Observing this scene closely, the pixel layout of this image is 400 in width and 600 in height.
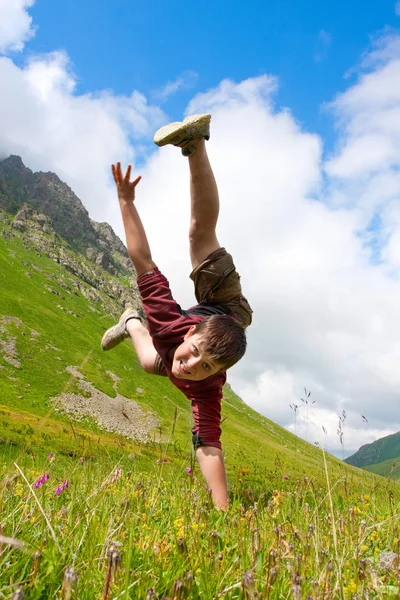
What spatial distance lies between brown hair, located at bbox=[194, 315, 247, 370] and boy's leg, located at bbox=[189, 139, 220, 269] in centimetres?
170

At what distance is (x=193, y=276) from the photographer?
7020mm

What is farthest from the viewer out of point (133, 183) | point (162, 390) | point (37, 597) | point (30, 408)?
point (162, 390)

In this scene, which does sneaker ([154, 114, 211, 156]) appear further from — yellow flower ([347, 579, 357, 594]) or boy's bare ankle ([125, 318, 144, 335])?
yellow flower ([347, 579, 357, 594])

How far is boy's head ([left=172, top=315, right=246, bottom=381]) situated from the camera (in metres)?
5.18

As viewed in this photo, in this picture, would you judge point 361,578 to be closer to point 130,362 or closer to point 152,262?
point 152,262

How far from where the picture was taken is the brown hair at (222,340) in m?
5.17

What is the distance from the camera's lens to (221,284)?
7020mm

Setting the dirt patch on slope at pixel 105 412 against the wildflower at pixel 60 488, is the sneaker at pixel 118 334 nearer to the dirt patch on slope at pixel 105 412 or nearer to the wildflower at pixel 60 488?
the wildflower at pixel 60 488

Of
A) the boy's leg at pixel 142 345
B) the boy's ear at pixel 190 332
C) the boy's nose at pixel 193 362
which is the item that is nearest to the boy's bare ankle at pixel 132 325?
the boy's leg at pixel 142 345

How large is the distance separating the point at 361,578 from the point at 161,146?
6032 millimetres

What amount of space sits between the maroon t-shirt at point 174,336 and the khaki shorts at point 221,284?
738 millimetres

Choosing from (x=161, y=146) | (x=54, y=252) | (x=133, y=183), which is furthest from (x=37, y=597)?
(x=54, y=252)

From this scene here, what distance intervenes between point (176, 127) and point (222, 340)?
3.26 metres

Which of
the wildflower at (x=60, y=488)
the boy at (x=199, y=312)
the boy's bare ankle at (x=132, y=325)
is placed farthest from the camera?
the boy's bare ankle at (x=132, y=325)
